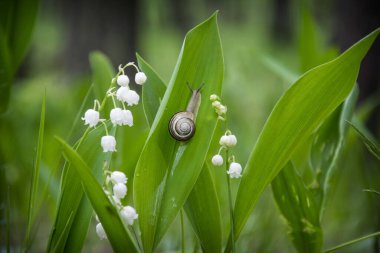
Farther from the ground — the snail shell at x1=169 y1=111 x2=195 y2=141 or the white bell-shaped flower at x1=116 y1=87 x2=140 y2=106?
the white bell-shaped flower at x1=116 y1=87 x2=140 y2=106

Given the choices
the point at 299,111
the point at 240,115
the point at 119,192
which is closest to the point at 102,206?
the point at 119,192

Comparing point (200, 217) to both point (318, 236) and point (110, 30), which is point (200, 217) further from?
point (110, 30)

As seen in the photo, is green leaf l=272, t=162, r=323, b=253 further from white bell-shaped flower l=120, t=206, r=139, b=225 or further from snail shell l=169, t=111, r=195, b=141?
white bell-shaped flower l=120, t=206, r=139, b=225

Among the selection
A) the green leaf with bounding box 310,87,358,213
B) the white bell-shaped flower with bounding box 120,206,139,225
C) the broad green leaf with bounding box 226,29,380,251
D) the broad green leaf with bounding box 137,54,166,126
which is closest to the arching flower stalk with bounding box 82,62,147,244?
the white bell-shaped flower with bounding box 120,206,139,225

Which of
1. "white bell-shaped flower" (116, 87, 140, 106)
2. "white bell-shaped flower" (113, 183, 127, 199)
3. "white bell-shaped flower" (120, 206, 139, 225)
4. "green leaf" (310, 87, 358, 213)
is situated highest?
"white bell-shaped flower" (116, 87, 140, 106)

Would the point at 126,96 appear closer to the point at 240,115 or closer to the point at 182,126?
the point at 182,126

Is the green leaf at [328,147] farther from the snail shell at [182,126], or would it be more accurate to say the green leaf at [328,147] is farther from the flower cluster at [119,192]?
the flower cluster at [119,192]

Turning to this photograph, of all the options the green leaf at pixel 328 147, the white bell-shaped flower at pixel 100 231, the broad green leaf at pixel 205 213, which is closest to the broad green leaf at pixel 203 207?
the broad green leaf at pixel 205 213
